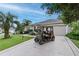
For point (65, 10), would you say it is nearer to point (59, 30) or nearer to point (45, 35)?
point (59, 30)

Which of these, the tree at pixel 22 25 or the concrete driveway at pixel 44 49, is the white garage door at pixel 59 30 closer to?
the concrete driveway at pixel 44 49

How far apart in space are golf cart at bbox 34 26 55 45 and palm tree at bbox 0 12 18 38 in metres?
0.56

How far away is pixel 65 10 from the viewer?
444cm

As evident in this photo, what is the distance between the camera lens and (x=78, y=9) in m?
4.37

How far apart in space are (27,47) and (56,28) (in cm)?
68

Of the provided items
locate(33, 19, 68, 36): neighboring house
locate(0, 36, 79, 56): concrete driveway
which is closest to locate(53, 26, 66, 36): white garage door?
locate(33, 19, 68, 36): neighboring house

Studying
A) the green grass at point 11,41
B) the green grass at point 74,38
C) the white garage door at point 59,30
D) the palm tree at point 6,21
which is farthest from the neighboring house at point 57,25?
the palm tree at point 6,21

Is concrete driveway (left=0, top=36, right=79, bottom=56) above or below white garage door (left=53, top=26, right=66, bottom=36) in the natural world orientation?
below

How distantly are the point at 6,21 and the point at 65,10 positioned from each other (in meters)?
1.14

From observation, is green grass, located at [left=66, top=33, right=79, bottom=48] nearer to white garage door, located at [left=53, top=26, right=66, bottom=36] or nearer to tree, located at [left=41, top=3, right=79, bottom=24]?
white garage door, located at [left=53, top=26, right=66, bottom=36]

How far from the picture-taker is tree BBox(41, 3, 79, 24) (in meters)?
4.37

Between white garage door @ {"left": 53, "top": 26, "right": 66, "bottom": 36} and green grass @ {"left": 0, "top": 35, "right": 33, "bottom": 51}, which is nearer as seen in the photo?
green grass @ {"left": 0, "top": 35, "right": 33, "bottom": 51}

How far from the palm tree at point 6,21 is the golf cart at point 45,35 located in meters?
0.56

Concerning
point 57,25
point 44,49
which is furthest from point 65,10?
point 44,49
